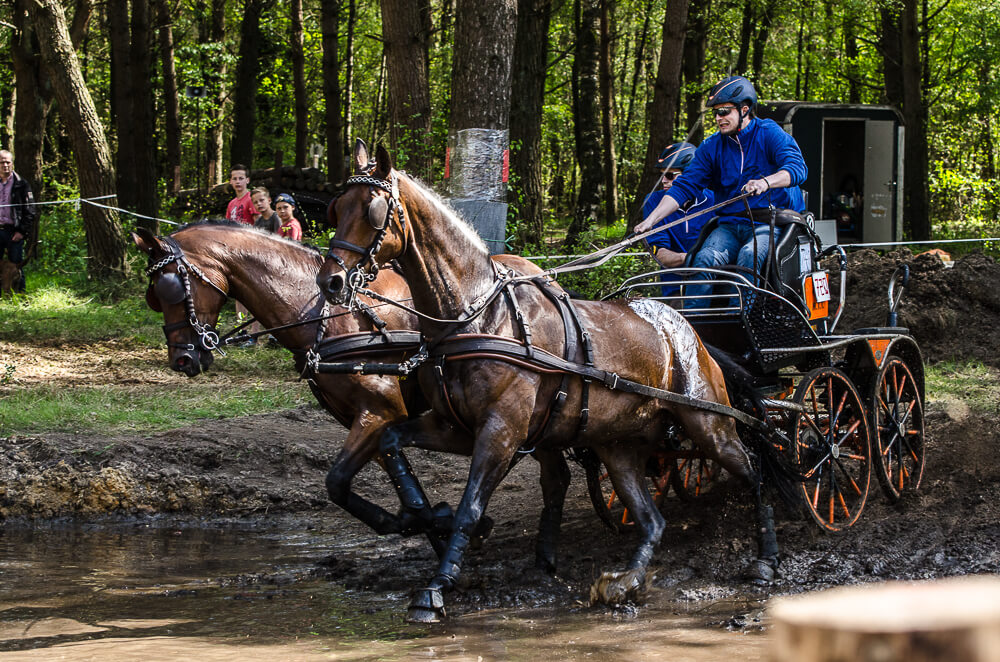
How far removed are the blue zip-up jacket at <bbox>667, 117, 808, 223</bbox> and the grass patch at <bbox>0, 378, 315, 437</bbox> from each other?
4.66 m

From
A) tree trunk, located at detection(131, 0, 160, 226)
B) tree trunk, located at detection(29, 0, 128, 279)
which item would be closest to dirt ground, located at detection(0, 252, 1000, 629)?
tree trunk, located at detection(29, 0, 128, 279)

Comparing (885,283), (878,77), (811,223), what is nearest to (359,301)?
(811,223)

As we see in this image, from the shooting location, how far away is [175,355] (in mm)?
6250

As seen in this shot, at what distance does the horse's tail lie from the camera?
6.28 m

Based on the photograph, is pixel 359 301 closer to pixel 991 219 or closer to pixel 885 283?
pixel 885 283

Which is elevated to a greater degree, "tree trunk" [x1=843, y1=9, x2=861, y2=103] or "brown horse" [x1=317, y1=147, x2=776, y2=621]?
"tree trunk" [x1=843, y1=9, x2=861, y2=103]

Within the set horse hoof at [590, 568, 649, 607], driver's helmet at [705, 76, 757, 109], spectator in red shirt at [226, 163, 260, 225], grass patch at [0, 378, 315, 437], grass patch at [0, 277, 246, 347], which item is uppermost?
Answer: driver's helmet at [705, 76, 757, 109]

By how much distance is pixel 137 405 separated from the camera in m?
9.84

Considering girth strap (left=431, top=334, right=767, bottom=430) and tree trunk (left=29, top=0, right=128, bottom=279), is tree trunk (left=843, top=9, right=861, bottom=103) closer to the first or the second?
tree trunk (left=29, top=0, right=128, bottom=279)

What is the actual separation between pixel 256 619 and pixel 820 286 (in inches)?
164

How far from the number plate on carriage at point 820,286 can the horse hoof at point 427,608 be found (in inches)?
136

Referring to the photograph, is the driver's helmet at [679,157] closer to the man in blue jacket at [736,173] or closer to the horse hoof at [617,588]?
the man in blue jacket at [736,173]

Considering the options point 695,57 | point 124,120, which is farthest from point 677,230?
point 695,57

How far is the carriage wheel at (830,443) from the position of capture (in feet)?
21.4
